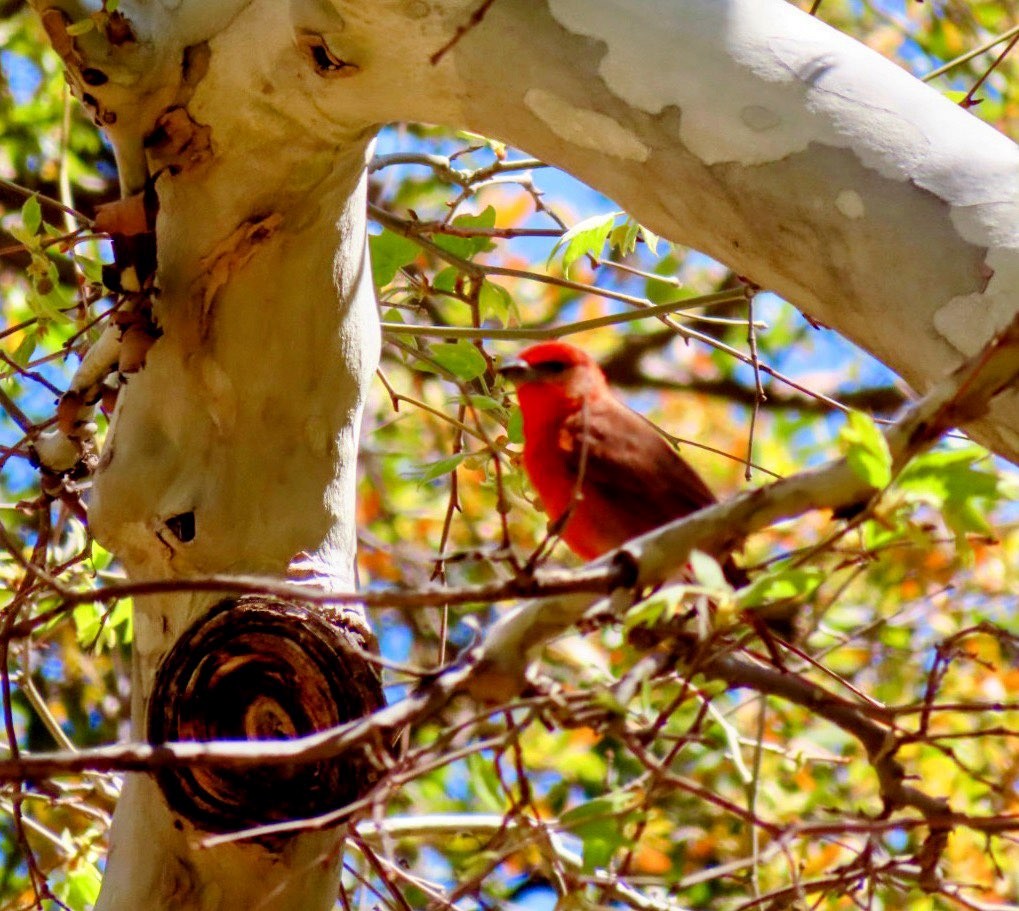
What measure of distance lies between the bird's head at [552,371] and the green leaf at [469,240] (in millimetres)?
490

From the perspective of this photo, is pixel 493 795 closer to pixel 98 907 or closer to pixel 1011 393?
pixel 98 907

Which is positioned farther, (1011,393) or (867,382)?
(867,382)

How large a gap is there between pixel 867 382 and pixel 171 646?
631 centimetres

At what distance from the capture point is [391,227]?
3.50 m

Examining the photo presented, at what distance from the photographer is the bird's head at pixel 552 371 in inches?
156

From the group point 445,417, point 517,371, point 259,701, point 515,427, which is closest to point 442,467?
point 445,417

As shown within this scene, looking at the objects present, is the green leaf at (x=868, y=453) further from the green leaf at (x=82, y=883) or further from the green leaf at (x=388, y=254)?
the green leaf at (x=82, y=883)

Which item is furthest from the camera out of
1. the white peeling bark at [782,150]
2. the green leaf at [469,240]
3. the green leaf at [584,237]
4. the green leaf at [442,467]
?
the green leaf at [469,240]

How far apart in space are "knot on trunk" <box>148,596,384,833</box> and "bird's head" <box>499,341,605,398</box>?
1.45 meters

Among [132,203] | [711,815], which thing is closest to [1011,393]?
[132,203]

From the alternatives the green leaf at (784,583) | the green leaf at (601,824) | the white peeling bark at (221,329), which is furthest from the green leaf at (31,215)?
the green leaf at (784,583)

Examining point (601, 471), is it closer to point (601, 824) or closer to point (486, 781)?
point (486, 781)

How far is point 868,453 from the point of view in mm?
1597

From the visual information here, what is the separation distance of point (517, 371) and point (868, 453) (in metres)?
2.41
